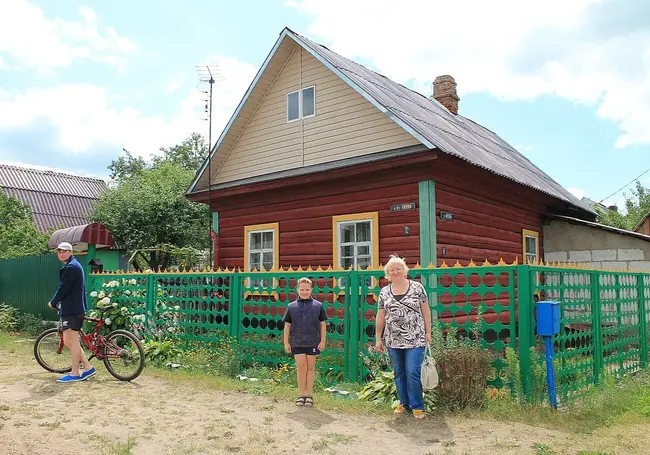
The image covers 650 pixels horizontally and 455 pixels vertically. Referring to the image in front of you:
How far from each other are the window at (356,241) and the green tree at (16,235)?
11.3 meters

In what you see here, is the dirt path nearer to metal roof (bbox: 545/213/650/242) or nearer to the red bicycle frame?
the red bicycle frame

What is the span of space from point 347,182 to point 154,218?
15562mm

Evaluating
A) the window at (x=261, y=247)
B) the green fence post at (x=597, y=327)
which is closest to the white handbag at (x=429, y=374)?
the green fence post at (x=597, y=327)

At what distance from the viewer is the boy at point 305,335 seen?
650cm

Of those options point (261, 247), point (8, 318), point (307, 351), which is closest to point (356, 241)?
point (261, 247)

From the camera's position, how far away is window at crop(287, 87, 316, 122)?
12.6 m

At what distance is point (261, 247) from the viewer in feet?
44.0

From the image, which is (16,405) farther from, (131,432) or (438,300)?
(438,300)

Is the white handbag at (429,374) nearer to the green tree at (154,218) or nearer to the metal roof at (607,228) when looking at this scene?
the metal roof at (607,228)

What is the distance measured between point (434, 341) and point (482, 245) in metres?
6.06

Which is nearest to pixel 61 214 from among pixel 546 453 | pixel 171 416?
pixel 171 416

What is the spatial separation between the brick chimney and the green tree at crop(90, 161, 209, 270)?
12.6m

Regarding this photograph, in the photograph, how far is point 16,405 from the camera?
6.30 meters

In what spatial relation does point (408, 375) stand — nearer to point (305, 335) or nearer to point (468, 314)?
point (468, 314)
